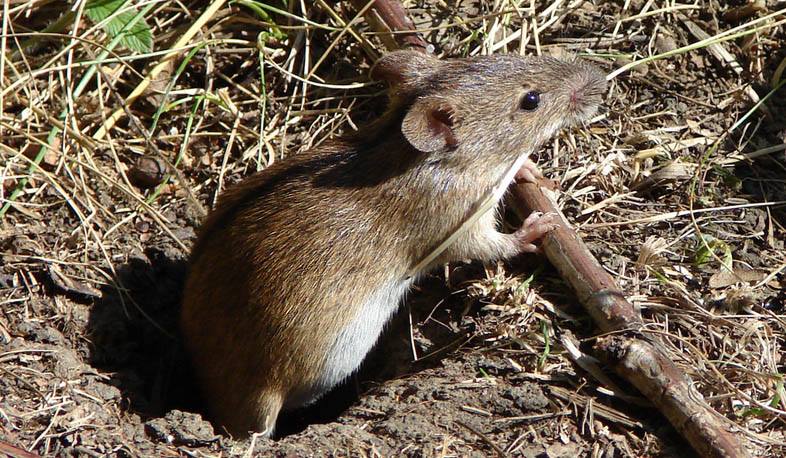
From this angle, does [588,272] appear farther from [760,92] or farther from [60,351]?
[60,351]

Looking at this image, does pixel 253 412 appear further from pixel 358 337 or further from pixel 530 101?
pixel 530 101

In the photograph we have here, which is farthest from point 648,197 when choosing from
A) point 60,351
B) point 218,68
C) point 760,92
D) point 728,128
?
point 60,351

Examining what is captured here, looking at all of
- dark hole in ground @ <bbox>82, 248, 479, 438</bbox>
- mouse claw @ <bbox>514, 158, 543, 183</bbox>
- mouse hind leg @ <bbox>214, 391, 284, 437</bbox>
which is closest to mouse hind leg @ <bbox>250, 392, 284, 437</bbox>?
mouse hind leg @ <bbox>214, 391, 284, 437</bbox>

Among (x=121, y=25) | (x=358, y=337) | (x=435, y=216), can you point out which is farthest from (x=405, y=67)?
(x=121, y=25)

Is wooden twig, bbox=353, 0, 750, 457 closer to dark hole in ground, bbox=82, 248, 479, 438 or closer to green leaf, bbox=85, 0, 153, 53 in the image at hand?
dark hole in ground, bbox=82, 248, 479, 438

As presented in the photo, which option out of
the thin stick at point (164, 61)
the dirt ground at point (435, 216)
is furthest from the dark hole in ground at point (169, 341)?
the thin stick at point (164, 61)

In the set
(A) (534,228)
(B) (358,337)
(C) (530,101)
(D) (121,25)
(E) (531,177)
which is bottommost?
(B) (358,337)
